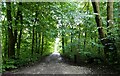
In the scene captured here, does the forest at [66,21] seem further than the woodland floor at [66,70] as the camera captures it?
Yes

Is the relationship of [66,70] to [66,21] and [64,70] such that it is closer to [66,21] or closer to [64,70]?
[64,70]

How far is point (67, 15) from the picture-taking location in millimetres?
12461

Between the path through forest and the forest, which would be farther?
the forest

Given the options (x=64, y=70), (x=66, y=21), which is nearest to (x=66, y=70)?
(x=64, y=70)

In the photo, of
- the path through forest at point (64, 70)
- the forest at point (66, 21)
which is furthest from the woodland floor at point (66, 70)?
the forest at point (66, 21)

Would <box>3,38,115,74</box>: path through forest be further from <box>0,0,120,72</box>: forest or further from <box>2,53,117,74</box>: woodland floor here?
<box>0,0,120,72</box>: forest

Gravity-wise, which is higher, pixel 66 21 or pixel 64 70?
pixel 66 21

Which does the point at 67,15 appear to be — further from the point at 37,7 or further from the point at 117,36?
the point at 117,36

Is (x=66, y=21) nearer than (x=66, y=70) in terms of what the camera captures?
No

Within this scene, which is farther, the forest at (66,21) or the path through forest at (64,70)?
the forest at (66,21)

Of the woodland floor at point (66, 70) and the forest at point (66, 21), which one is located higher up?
the forest at point (66, 21)

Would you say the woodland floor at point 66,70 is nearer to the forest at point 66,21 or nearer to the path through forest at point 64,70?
the path through forest at point 64,70

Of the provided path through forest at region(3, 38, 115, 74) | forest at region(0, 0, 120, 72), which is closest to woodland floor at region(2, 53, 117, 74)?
path through forest at region(3, 38, 115, 74)

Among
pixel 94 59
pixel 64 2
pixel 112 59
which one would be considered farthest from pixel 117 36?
pixel 64 2
